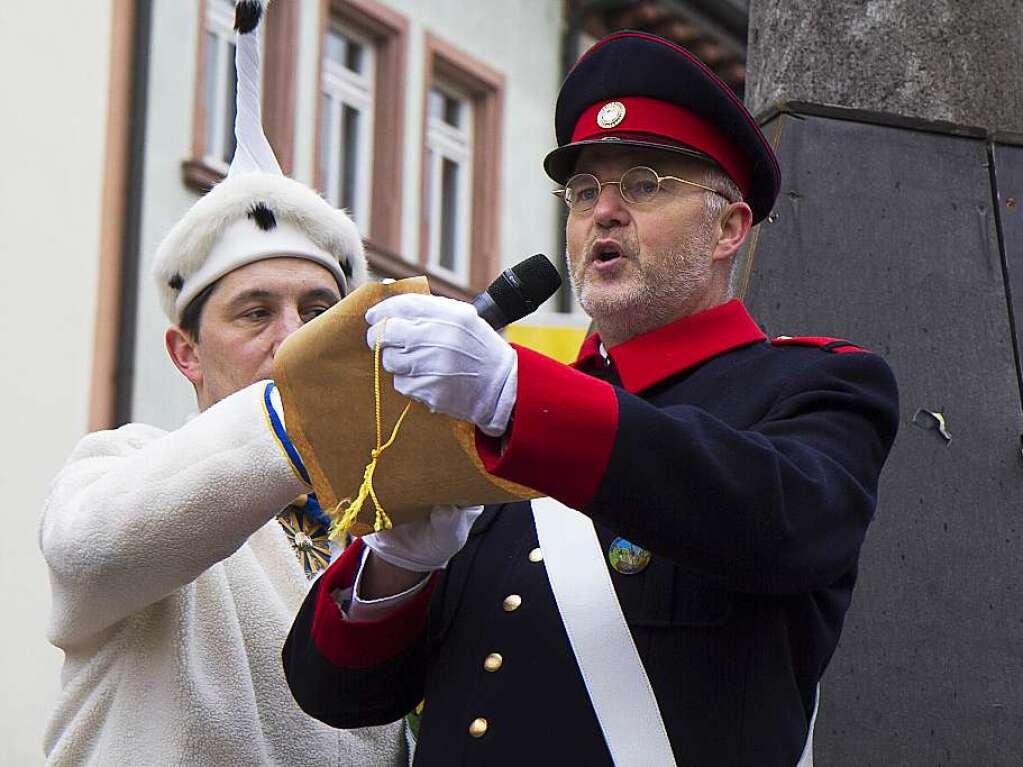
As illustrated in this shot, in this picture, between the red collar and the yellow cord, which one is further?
the red collar

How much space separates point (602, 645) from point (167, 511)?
723 mm

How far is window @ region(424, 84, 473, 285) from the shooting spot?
15.9 meters

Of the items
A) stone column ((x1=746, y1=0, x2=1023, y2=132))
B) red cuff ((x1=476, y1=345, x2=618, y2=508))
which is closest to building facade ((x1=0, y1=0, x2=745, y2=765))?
stone column ((x1=746, y1=0, x2=1023, y2=132))

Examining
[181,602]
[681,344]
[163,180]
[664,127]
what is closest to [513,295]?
[681,344]

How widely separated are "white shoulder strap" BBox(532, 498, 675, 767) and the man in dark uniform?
2 cm

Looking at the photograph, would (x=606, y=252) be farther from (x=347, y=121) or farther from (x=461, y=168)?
(x=461, y=168)

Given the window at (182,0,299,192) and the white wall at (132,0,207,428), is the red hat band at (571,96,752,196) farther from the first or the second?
the window at (182,0,299,192)

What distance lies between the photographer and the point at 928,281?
4.26m

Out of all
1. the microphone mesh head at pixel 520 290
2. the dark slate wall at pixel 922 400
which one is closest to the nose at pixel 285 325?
the dark slate wall at pixel 922 400

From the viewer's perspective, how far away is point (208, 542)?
3.42 m

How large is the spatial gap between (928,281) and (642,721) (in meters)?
1.48

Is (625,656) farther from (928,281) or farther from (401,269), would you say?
(401,269)

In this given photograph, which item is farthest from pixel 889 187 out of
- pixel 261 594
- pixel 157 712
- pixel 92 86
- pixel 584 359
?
pixel 92 86

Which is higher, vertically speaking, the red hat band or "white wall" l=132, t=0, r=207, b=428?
"white wall" l=132, t=0, r=207, b=428
